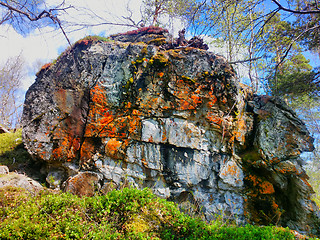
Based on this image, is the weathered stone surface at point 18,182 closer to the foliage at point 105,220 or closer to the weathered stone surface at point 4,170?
the foliage at point 105,220

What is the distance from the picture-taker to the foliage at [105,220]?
2.98 meters

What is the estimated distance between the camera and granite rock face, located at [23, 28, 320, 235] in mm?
5035

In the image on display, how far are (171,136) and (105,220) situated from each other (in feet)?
9.26

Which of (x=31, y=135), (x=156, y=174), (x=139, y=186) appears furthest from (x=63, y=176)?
(x=156, y=174)

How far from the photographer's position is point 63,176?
17.1 ft

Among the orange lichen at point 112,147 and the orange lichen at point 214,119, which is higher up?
the orange lichen at point 214,119

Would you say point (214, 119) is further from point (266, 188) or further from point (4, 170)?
point (4, 170)

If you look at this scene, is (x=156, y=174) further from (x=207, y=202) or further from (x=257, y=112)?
(x=257, y=112)

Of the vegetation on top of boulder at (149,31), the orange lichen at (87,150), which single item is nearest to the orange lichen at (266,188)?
the orange lichen at (87,150)

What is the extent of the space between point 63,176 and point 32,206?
1.80m

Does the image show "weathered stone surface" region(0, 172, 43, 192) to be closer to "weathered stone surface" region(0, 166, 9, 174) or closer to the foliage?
the foliage

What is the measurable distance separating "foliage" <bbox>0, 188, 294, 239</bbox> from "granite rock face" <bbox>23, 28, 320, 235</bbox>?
1.10 m

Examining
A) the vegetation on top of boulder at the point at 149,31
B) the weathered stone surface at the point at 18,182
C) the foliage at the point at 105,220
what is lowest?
the foliage at the point at 105,220

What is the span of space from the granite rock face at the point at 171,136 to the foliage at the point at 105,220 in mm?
1095
